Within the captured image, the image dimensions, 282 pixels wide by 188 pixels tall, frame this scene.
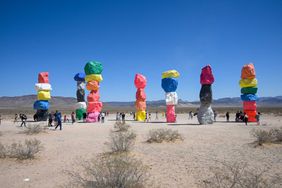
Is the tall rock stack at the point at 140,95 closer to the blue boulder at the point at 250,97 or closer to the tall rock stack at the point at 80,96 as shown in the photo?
the tall rock stack at the point at 80,96

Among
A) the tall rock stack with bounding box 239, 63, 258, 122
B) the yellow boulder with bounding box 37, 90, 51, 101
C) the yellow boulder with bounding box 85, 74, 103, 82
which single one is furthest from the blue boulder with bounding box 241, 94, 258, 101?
the yellow boulder with bounding box 37, 90, 51, 101

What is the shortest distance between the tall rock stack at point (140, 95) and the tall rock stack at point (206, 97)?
9305 mm

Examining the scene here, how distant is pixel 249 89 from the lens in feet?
90.4

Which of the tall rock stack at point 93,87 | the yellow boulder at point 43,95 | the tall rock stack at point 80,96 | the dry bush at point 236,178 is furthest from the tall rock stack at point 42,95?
the dry bush at point 236,178

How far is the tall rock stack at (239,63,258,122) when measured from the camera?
1075 inches

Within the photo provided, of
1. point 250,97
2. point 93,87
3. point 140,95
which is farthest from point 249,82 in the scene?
point 93,87

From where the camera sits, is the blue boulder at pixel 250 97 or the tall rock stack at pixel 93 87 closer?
the blue boulder at pixel 250 97

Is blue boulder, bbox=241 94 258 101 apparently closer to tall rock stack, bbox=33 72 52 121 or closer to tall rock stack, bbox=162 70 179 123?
tall rock stack, bbox=162 70 179 123

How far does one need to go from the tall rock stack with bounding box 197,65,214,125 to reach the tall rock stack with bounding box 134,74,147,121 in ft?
30.5

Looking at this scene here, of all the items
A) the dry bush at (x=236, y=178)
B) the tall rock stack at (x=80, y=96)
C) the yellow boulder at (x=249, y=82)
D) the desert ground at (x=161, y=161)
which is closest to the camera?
the dry bush at (x=236, y=178)

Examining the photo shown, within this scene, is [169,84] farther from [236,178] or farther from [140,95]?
[236,178]

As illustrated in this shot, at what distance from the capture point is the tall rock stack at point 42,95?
3158 centimetres

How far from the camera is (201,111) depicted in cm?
2553

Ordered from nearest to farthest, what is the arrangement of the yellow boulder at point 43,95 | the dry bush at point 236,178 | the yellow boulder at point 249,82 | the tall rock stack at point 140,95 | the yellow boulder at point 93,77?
the dry bush at point 236,178
the yellow boulder at point 249,82
the yellow boulder at point 93,77
the yellow boulder at point 43,95
the tall rock stack at point 140,95
